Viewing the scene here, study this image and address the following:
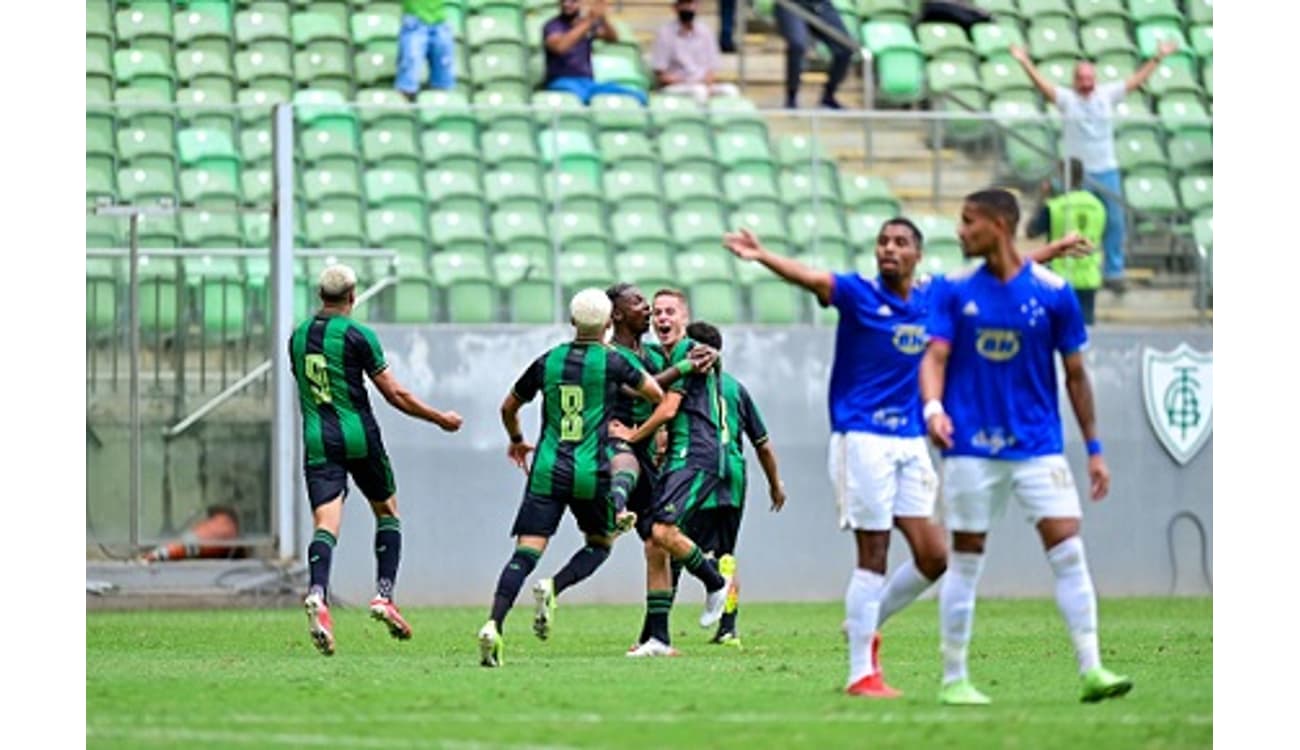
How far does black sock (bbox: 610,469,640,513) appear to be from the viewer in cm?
1655

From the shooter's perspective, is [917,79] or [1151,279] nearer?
[1151,279]

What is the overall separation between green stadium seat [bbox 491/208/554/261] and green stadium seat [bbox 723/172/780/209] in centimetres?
189

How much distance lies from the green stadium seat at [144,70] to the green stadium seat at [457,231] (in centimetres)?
332

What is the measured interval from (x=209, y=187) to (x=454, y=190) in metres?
2.16

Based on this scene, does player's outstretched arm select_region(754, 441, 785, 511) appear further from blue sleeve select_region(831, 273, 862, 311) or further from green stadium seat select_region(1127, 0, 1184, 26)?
green stadium seat select_region(1127, 0, 1184, 26)

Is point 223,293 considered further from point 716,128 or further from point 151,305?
point 716,128

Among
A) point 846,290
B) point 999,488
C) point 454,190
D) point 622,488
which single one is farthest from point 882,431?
point 454,190

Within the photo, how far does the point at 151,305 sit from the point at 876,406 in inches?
458

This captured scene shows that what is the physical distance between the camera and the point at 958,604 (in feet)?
41.7

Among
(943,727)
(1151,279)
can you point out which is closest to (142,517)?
(1151,279)

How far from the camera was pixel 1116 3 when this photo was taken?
31875 mm

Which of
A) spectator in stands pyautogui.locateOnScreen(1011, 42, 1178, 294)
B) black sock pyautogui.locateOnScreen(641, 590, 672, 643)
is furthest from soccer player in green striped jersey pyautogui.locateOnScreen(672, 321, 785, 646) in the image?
spectator in stands pyautogui.locateOnScreen(1011, 42, 1178, 294)

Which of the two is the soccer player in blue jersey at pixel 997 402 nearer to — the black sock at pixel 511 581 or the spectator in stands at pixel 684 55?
the black sock at pixel 511 581

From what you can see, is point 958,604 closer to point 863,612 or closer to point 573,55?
point 863,612
